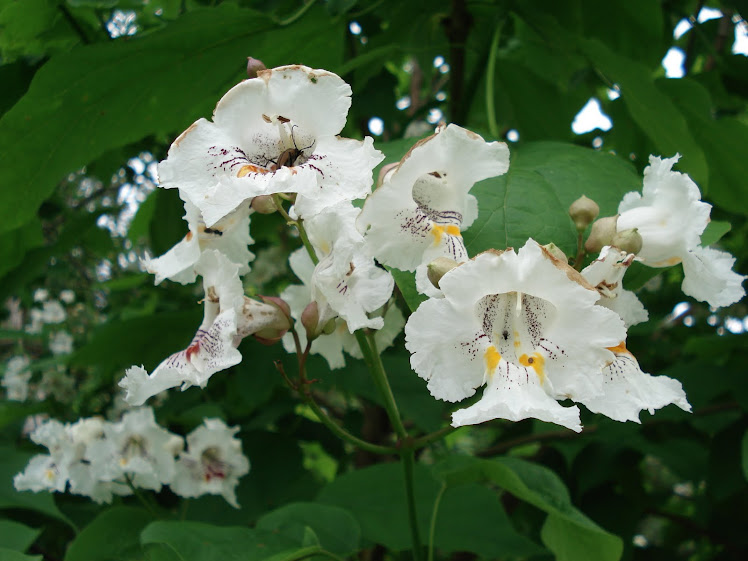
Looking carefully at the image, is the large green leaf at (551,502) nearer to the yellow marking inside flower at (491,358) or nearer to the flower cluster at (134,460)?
the yellow marking inside flower at (491,358)

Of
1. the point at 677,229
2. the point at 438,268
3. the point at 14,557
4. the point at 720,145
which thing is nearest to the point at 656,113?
the point at 720,145

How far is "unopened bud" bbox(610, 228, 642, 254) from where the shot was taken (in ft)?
2.25

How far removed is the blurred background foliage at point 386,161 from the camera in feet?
2.95

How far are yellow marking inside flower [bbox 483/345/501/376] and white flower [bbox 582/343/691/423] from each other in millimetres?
97

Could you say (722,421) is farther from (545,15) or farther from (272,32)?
(272,32)

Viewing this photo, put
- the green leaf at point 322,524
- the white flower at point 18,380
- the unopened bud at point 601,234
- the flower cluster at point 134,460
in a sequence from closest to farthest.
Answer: the unopened bud at point 601,234, the green leaf at point 322,524, the flower cluster at point 134,460, the white flower at point 18,380

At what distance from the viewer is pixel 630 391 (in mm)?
662

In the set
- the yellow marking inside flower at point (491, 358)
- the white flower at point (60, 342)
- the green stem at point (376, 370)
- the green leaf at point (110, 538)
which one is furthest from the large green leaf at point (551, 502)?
the white flower at point (60, 342)

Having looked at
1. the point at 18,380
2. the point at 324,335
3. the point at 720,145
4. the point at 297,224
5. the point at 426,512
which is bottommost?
the point at 18,380

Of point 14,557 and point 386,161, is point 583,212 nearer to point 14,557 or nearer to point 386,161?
point 386,161

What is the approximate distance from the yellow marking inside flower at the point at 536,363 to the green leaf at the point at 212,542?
0.44 m

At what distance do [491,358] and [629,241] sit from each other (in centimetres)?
20

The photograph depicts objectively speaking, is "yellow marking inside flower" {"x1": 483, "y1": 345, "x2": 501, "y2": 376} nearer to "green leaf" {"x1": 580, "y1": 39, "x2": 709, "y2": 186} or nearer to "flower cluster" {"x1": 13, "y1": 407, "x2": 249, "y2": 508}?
"green leaf" {"x1": 580, "y1": 39, "x2": 709, "y2": 186}

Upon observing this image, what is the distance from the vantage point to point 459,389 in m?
0.61
